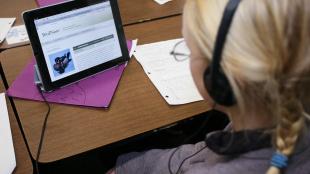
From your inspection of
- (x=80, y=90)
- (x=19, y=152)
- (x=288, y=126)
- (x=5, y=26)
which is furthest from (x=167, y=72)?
(x=5, y=26)

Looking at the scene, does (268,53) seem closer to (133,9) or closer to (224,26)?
(224,26)

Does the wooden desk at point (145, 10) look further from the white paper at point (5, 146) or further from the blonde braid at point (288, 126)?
the blonde braid at point (288, 126)

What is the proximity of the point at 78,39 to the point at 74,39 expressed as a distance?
14 mm

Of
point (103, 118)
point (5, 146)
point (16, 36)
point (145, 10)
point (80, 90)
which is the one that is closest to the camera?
point (5, 146)

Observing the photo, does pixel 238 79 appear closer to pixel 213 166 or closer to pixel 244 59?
pixel 244 59

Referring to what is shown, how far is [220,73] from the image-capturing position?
2.03 ft

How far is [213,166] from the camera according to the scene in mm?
726

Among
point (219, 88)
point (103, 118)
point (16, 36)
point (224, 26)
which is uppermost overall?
point (224, 26)

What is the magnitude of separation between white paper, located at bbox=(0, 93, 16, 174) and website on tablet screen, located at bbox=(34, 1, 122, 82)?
180 mm

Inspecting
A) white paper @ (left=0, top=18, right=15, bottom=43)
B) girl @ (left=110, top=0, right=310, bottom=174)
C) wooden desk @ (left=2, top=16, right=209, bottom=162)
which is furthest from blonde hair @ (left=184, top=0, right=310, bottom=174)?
white paper @ (left=0, top=18, right=15, bottom=43)

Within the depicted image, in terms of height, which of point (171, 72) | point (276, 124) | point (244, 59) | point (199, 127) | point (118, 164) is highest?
point (244, 59)

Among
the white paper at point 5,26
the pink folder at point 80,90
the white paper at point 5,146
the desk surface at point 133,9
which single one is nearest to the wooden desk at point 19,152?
the white paper at point 5,146

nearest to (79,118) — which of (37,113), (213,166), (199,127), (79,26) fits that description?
(37,113)

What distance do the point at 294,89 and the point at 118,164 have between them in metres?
0.71
